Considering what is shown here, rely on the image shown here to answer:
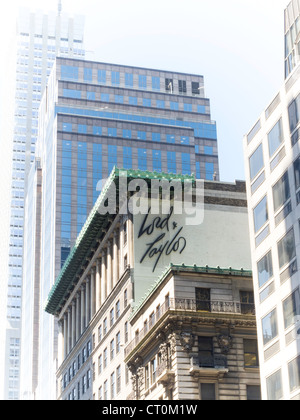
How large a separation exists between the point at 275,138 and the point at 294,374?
50.7 ft

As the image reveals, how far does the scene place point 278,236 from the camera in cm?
4981

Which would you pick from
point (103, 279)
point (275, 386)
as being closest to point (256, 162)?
point (275, 386)

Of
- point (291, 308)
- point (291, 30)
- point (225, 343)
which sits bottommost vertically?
point (291, 308)

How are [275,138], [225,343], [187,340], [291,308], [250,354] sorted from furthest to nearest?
[250,354], [225,343], [187,340], [275,138], [291,308]

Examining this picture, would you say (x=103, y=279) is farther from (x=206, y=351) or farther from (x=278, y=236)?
(x=278, y=236)

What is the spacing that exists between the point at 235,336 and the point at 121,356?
18.4 meters

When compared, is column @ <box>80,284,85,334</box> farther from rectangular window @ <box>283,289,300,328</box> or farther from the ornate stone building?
rectangular window @ <box>283,289,300,328</box>

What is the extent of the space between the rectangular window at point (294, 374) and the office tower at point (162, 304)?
57.9 feet

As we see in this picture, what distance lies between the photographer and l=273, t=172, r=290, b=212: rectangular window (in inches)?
1943

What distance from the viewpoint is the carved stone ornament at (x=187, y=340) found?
63.4 meters

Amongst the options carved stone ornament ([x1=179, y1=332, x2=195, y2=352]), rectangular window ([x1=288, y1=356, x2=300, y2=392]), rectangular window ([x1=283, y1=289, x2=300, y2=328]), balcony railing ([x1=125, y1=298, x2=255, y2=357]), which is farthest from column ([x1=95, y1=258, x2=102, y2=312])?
rectangular window ([x1=288, y1=356, x2=300, y2=392])

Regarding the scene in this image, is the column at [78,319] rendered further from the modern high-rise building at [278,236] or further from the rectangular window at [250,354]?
the modern high-rise building at [278,236]

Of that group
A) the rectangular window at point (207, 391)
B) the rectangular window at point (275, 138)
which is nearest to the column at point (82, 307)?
the rectangular window at point (207, 391)

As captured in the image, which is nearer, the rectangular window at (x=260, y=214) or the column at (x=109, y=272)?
Result: the rectangular window at (x=260, y=214)
